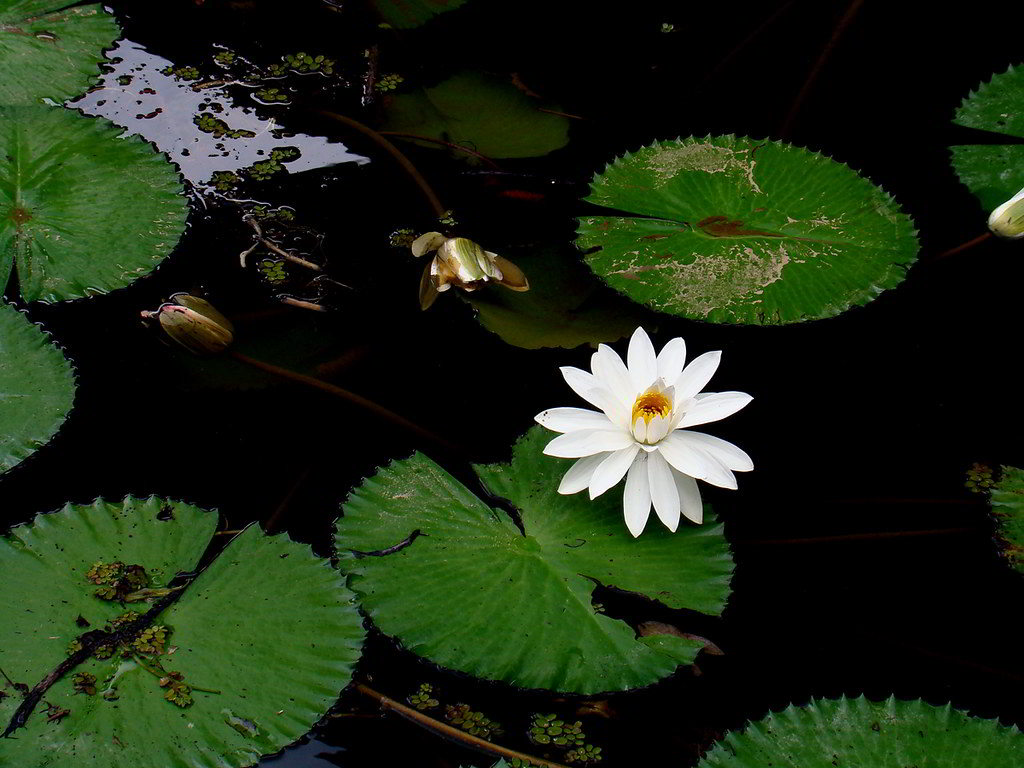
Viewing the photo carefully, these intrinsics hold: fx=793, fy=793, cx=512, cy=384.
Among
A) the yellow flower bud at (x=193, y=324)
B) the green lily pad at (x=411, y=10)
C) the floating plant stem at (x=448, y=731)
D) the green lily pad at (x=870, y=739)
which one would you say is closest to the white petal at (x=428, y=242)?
the yellow flower bud at (x=193, y=324)

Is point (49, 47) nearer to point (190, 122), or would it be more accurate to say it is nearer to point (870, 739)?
point (190, 122)

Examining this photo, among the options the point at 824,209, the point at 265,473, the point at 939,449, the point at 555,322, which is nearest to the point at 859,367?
the point at 939,449

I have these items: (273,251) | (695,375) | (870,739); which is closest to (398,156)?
(273,251)

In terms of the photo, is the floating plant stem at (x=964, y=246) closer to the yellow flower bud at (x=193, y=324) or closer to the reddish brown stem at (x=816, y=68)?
the reddish brown stem at (x=816, y=68)

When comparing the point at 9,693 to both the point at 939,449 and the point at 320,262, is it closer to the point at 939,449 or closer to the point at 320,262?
the point at 320,262

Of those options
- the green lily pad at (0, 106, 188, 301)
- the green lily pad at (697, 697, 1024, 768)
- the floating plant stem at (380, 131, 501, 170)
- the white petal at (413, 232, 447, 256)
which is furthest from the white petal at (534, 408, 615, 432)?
the floating plant stem at (380, 131, 501, 170)

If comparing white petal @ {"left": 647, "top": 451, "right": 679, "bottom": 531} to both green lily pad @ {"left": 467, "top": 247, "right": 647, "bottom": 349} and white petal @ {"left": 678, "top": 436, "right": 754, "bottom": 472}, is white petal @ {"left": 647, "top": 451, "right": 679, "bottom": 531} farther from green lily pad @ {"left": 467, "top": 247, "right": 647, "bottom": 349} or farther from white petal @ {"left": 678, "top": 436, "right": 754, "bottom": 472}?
green lily pad @ {"left": 467, "top": 247, "right": 647, "bottom": 349}
